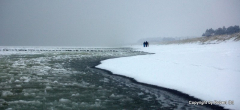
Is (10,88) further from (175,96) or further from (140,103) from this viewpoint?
(175,96)

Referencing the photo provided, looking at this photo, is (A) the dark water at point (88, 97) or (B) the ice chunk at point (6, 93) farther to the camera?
(B) the ice chunk at point (6, 93)

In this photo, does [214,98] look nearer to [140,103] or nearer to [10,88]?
[140,103]

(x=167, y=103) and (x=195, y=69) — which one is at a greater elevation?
(x=195, y=69)

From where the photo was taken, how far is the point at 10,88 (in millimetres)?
10984

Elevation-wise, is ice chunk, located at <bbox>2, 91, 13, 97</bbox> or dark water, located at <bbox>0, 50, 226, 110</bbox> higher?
ice chunk, located at <bbox>2, 91, 13, 97</bbox>

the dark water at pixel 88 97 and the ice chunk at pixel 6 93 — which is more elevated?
the ice chunk at pixel 6 93

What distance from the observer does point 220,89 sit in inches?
368

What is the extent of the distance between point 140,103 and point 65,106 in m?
3.24

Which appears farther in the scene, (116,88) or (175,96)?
(116,88)

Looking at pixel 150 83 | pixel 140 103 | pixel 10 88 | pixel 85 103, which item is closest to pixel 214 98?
pixel 140 103

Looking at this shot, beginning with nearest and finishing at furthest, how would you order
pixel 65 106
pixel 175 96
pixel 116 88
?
pixel 65 106 → pixel 175 96 → pixel 116 88

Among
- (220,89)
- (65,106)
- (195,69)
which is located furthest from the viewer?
(195,69)

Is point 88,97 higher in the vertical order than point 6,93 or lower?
lower

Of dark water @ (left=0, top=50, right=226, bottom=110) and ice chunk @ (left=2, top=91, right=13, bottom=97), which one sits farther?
ice chunk @ (left=2, top=91, right=13, bottom=97)
